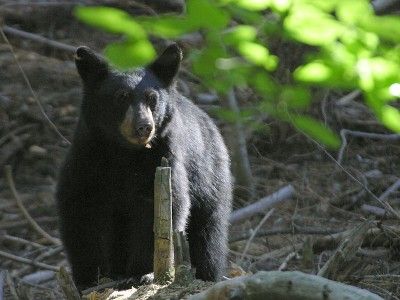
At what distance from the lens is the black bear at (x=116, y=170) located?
500 centimetres

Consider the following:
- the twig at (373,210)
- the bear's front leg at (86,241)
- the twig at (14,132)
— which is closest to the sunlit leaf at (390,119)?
the bear's front leg at (86,241)

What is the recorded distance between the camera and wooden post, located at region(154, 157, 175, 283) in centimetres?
381

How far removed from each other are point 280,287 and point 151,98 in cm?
261

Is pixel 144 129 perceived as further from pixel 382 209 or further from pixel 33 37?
pixel 33 37

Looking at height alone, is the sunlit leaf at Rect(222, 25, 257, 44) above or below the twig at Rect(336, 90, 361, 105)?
above

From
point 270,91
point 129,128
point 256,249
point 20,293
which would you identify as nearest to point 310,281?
point 270,91

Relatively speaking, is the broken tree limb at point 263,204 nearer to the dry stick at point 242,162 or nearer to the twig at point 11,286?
the dry stick at point 242,162

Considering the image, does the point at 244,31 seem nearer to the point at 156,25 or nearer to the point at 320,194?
the point at 156,25

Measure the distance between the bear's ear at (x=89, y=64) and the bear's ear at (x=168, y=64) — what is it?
1.00ft

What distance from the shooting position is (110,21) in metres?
2.75

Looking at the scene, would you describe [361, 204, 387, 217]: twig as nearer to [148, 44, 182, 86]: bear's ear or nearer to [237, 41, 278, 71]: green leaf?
[148, 44, 182, 86]: bear's ear

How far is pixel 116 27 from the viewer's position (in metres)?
2.75

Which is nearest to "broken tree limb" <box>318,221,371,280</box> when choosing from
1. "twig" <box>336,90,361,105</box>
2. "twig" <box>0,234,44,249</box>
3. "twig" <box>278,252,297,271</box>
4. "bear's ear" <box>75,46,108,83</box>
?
"twig" <box>278,252,297,271</box>

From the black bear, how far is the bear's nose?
0.18ft
